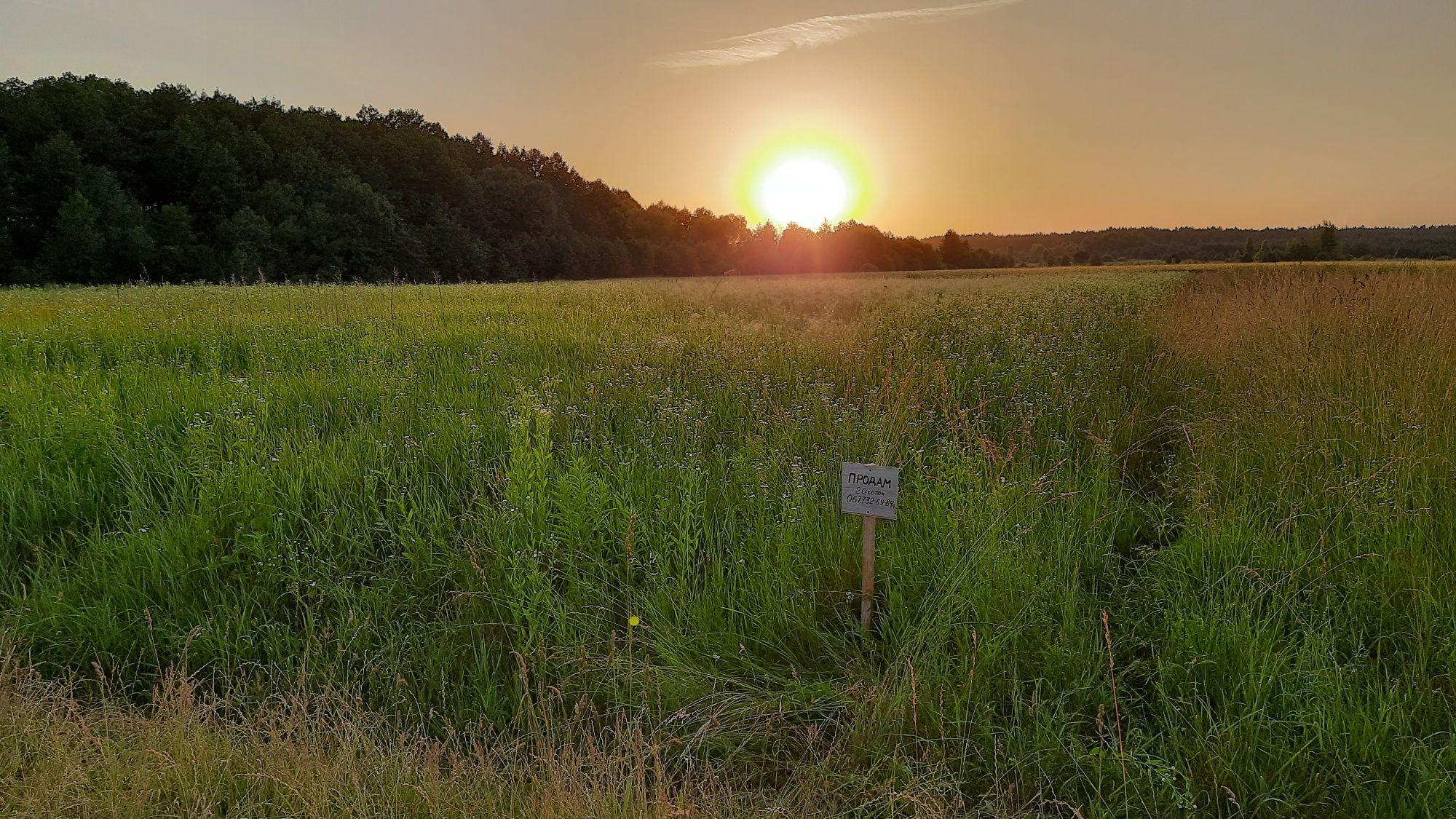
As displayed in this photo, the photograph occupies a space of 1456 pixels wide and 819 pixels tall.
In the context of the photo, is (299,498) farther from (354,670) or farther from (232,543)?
(354,670)

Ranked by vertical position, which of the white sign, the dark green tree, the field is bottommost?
the field

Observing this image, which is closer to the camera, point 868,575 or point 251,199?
point 868,575

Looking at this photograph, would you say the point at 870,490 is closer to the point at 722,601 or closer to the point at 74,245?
the point at 722,601

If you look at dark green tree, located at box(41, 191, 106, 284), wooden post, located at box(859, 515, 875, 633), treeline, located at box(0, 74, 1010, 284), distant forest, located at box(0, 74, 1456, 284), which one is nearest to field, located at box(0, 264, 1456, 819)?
wooden post, located at box(859, 515, 875, 633)

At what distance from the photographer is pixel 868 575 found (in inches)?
115

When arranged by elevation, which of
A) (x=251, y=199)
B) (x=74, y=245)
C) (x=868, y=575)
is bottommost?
(x=868, y=575)

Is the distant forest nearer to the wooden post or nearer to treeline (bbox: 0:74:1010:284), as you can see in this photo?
treeline (bbox: 0:74:1010:284)

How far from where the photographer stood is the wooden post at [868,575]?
2.91m

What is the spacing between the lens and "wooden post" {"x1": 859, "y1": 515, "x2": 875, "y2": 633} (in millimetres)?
2910

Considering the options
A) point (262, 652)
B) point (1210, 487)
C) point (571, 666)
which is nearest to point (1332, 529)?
point (1210, 487)

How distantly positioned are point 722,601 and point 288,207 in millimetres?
53332

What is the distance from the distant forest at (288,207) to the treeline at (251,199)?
0.11 metres

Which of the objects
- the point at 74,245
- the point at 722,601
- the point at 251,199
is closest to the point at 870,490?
the point at 722,601

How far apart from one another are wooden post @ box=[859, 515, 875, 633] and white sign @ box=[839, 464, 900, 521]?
0.19ft
